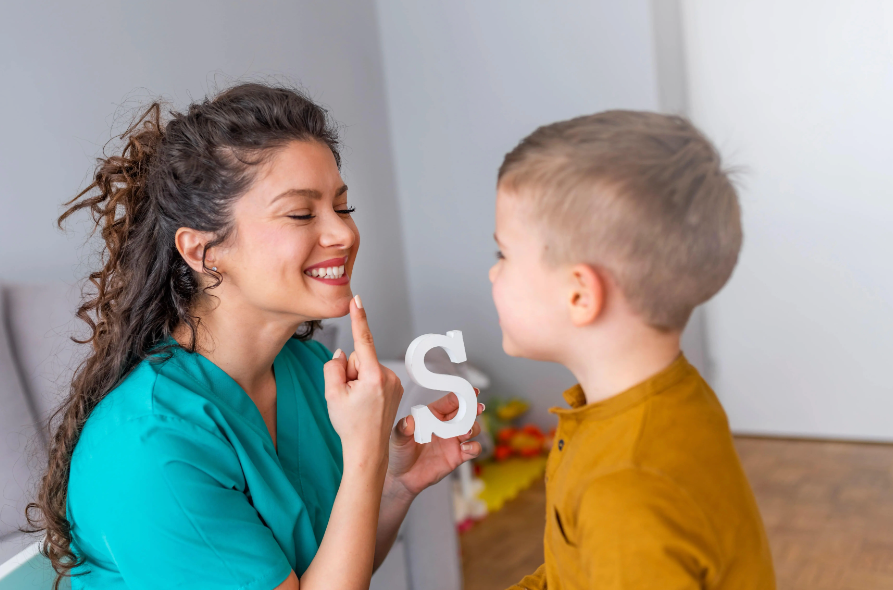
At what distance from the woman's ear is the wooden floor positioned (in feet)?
4.66

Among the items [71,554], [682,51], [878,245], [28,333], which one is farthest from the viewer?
[682,51]

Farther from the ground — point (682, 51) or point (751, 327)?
point (682, 51)

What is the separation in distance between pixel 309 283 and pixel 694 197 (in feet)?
2.03

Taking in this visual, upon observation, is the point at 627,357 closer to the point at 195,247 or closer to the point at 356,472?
the point at 356,472

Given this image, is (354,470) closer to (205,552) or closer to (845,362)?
(205,552)

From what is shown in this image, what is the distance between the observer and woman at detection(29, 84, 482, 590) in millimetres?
931

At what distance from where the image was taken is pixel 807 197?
2762 millimetres

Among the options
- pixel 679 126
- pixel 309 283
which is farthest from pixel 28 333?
pixel 679 126

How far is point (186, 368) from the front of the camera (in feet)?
3.55

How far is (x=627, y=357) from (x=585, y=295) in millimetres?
88

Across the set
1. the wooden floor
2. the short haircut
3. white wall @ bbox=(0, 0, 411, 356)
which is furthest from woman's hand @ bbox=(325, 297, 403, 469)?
the wooden floor

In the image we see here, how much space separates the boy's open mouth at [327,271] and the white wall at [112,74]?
1.02 m

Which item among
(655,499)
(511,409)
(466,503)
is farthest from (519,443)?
(655,499)

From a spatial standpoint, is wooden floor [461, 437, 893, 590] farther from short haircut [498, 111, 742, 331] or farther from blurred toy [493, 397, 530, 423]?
short haircut [498, 111, 742, 331]
